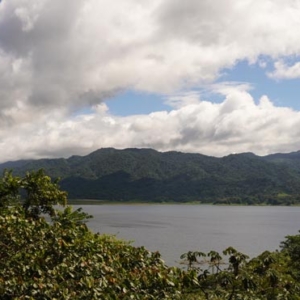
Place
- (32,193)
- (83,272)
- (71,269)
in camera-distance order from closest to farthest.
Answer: (83,272) < (71,269) < (32,193)

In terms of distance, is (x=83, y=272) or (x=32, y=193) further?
(x=32, y=193)

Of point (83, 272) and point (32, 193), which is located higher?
point (32, 193)

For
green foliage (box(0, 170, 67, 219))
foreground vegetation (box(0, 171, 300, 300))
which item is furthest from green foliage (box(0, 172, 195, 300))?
green foliage (box(0, 170, 67, 219))

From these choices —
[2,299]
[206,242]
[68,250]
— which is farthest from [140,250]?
[206,242]

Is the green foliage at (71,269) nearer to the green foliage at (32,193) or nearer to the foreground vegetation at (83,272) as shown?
the foreground vegetation at (83,272)

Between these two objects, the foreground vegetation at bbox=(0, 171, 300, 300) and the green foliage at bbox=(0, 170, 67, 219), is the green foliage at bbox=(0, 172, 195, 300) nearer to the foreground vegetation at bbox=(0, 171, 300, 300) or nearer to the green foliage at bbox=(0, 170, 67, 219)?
the foreground vegetation at bbox=(0, 171, 300, 300)

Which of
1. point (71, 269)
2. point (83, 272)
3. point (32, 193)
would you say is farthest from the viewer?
point (32, 193)

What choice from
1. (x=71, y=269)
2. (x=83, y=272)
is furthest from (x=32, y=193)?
(x=83, y=272)

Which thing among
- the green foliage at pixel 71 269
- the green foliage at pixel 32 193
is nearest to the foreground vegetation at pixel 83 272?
the green foliage at pixel 71 269

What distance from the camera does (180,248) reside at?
11475 centimetres

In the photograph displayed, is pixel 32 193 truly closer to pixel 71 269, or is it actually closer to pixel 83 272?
pixel 71 269

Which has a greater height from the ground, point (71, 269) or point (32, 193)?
point (32, 193)

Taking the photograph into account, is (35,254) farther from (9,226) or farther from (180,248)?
(180,248)

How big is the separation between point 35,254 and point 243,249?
111790mm
